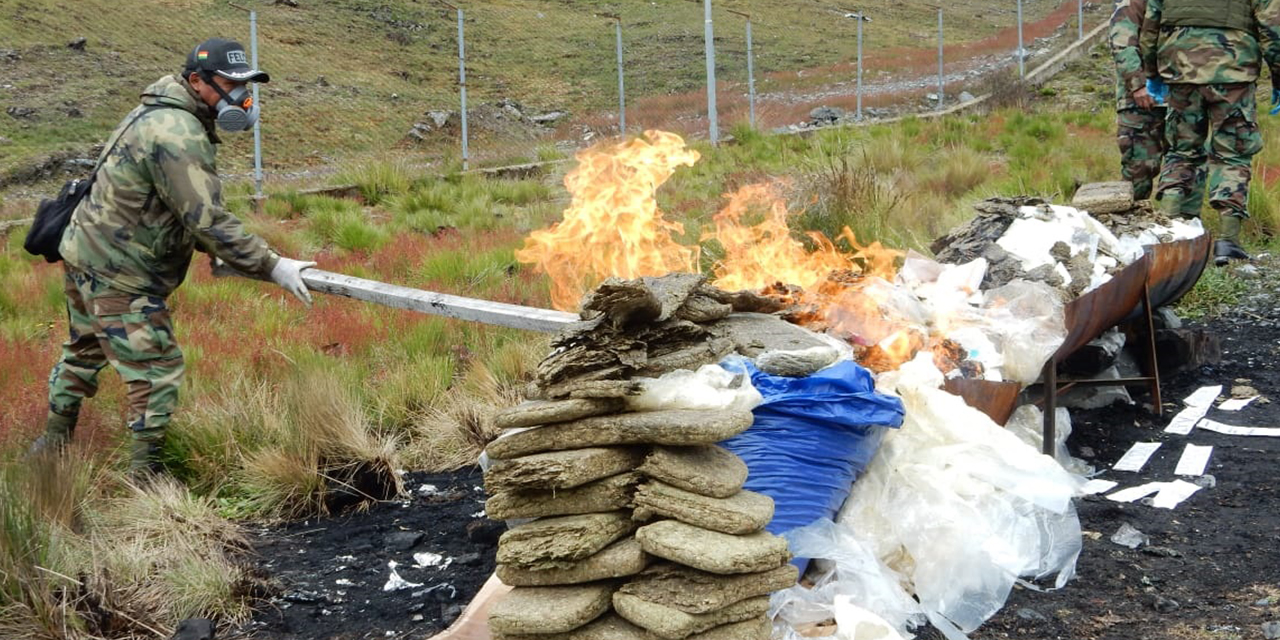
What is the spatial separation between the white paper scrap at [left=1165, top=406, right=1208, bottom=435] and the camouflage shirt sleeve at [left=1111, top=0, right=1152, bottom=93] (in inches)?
115

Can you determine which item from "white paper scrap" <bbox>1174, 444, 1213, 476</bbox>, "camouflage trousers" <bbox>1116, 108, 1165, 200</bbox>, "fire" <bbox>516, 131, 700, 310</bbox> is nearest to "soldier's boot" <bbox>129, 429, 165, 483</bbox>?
"fire" <bbox>516, 131, 700, 310</bbox>

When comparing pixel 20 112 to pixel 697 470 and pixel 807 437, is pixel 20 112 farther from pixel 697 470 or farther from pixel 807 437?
pixel 697 470

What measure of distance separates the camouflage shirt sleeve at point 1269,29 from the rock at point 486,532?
5.93 metres

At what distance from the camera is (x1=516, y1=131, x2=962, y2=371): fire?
4.55 meters

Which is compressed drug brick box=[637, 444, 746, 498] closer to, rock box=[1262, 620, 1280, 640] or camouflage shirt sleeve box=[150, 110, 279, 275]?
rock box=[1262, 620, 1280, 640]

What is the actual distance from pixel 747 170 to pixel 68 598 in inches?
374

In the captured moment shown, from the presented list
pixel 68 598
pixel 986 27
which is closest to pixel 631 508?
pixel 68 598

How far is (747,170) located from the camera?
40.1 ft

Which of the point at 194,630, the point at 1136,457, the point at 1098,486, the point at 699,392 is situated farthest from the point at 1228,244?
the point at 194,630

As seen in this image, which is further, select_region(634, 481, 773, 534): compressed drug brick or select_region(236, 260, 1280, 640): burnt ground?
select_region(236, 260, 1280, 640): burnt ground

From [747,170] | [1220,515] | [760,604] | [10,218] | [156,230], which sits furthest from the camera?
[747,170]

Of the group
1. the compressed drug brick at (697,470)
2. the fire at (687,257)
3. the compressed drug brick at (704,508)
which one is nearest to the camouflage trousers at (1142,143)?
the fire at (687,257)

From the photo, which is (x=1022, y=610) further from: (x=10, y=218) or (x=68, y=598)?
(x=10, y=218)

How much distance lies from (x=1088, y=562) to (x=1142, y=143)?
16.2 feet
